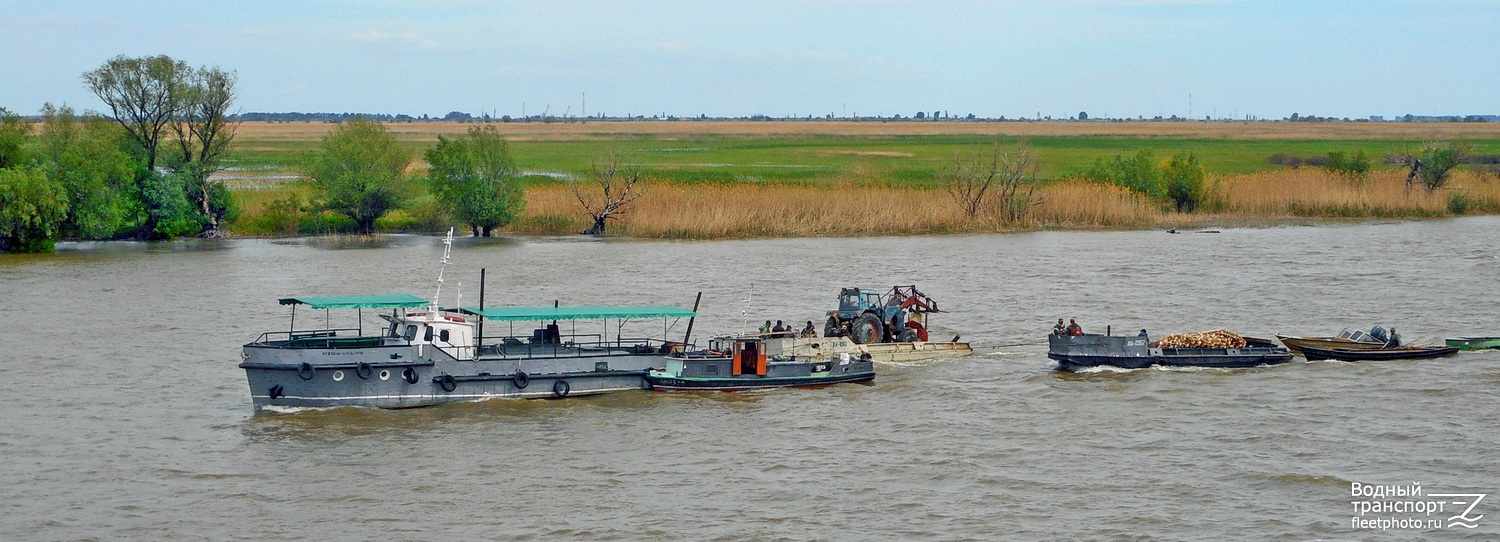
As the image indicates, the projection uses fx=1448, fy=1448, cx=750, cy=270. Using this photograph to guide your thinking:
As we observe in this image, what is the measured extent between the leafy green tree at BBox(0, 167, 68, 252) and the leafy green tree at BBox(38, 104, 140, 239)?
1180 mm

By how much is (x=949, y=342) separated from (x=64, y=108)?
169 feet

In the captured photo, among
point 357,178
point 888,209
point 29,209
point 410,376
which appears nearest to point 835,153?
point 888,209

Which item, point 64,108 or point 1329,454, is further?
point 64,108

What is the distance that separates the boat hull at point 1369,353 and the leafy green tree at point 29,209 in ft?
173

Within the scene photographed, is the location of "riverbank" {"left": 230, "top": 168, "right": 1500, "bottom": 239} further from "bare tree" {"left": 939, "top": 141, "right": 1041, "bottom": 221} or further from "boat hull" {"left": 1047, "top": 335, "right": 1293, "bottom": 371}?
"boat hull" {"left": 1047, "top": 335, "right": 1293, "bottom": 371}

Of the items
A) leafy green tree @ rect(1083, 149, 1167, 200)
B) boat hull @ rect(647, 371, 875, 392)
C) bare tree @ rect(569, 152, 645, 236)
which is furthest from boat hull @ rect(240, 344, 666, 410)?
leafy green tree @ rect(1083, 149, 1167, 200)

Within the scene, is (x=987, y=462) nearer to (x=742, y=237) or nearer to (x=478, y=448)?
(x=478, y=448)

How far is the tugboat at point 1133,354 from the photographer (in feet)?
120

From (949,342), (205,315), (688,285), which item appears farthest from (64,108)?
(949,342)

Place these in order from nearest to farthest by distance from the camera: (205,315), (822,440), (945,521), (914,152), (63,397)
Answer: (945,521) → (822,440) → (63,397) → (205,315) → (914,152)

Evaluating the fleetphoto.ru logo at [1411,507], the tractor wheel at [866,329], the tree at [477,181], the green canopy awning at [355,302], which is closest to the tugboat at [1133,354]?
the tractor wheel at [866,329]

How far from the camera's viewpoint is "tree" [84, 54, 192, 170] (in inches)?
2781

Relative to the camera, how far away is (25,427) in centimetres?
3073

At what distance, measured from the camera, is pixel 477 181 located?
241 ft
